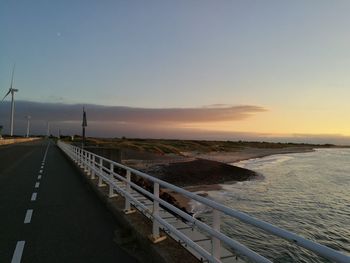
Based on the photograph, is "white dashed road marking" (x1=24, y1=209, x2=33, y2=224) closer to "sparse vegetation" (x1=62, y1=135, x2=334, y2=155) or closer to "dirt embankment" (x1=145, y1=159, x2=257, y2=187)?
"dirt embankment" (x1=145, y1=159, x2=257, y2=187)

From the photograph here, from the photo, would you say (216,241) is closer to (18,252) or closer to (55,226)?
(18,252)

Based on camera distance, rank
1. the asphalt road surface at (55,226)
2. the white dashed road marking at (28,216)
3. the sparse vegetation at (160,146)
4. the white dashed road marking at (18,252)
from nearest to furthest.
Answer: the white dashed road marking at (18,252) < the asphalt road surface at (55,226) < the white dashed road marking at (28,216) < the sparse vegetation at (160,146)

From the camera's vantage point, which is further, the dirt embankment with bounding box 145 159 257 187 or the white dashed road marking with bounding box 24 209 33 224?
the dirt embankment with bounding box 145 159 257 187

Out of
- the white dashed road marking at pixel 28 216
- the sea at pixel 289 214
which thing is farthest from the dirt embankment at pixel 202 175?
the white dashed road marking at pixel 28 216

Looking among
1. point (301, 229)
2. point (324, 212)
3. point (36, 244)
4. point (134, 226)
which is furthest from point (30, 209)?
point (324, 212)

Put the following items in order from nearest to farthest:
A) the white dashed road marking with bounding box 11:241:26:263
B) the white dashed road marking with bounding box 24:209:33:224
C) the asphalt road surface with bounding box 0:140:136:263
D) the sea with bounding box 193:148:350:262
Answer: the white dashed road marking with bounding box 11:241:26:263 → the asphalt road surface with bounding box 0:140:136:263 → the white dashed road marking with bounding box 24:209:33:224 → the sea with bounding box 193:148:350:262

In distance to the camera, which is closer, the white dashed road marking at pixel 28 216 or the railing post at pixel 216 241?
the railing post at pixel 216 241

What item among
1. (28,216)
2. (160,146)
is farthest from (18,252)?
(160,146)

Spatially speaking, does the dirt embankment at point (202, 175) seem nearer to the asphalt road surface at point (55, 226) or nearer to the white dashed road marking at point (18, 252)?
the asphalt road surface at point (55, 226)

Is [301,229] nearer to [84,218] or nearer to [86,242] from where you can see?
[84,218]

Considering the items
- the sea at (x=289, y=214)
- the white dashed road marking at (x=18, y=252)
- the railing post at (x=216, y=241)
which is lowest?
the sea at (x=289, y=214)

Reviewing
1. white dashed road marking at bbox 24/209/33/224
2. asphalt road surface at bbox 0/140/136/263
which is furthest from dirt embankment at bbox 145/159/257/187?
white dashed road marking at bbox 24/209/33/224

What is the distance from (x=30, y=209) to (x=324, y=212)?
16.6m

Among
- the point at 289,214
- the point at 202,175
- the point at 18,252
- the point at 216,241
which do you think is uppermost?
the point at 216,241
